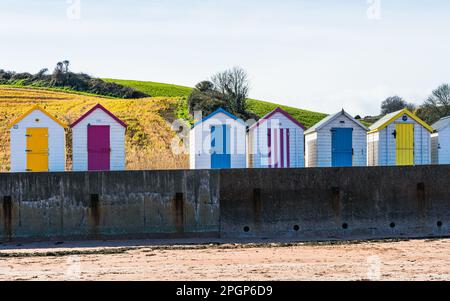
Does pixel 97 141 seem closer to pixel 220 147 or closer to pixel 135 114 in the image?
pixel 220 147

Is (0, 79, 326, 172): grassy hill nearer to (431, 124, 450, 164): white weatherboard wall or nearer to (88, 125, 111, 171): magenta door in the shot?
(88, 125, 111, 171): magenta door

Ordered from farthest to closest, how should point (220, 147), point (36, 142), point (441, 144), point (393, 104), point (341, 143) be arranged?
point (393, 104) → point (441, 144) → point (341, 143) → point (220, 147) → point (36, 142)

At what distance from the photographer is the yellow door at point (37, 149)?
24141 mm

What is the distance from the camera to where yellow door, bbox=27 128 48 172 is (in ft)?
79.2

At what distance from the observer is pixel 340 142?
1011 inches

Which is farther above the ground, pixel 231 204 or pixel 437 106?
pixel 437 106

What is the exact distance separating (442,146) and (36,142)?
12.8m

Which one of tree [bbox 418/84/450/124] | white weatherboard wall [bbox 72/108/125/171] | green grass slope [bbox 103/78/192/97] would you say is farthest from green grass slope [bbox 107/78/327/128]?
white weatherboard wall [bbox 72/108/125/171]

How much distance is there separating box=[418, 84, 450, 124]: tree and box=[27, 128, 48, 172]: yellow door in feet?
105

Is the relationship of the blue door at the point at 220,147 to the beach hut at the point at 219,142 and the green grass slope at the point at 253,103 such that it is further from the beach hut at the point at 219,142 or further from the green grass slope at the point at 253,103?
the green grass slope at the point at 253,103

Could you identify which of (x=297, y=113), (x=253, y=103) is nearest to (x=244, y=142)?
(x=297, y=113)
